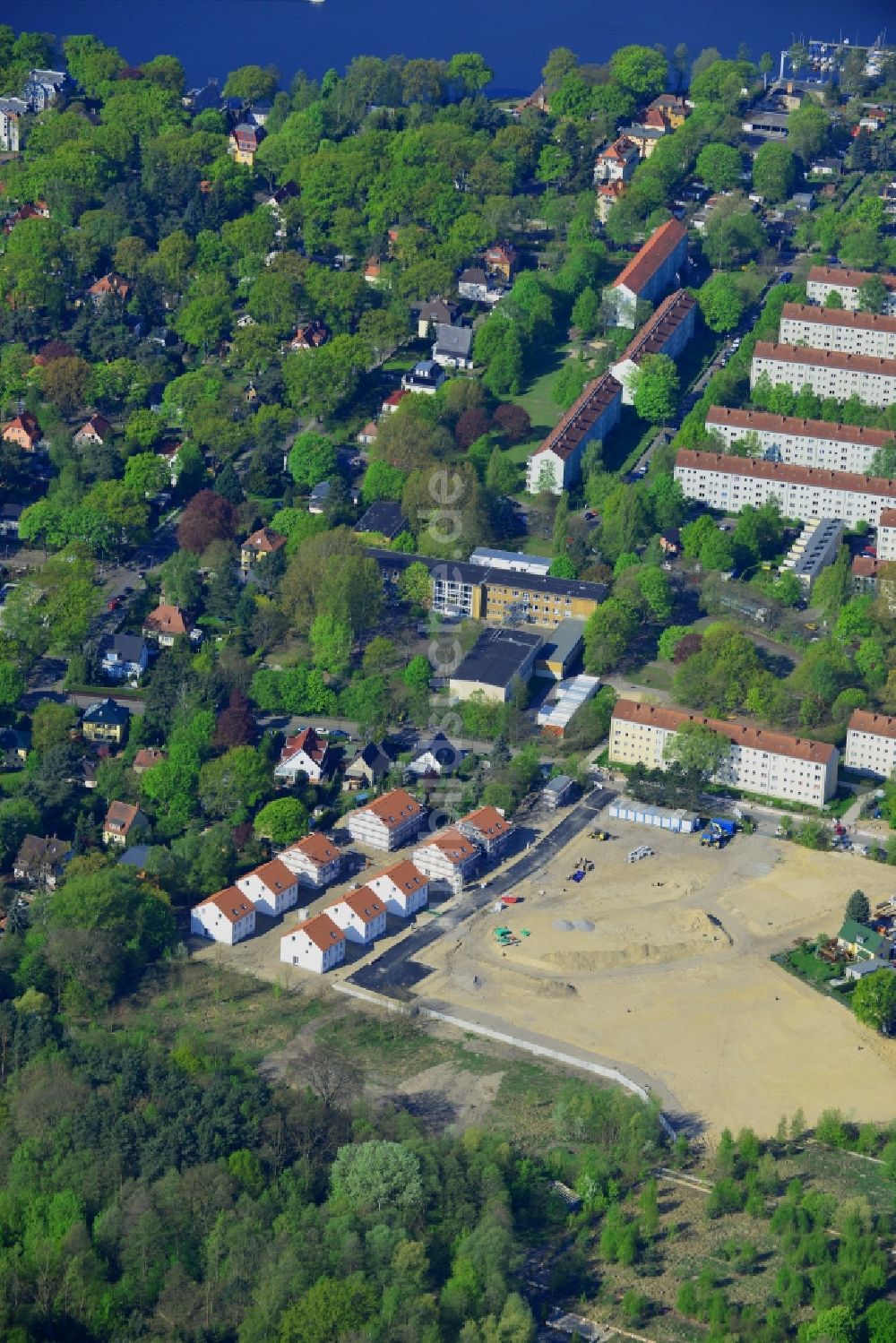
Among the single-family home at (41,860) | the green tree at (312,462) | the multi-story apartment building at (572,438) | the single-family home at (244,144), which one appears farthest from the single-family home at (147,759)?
the single-family home at (244,144)

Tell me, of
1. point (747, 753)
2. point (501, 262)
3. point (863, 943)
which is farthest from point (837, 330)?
point (863, 943)

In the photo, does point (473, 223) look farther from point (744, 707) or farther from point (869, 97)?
point (744, 707)

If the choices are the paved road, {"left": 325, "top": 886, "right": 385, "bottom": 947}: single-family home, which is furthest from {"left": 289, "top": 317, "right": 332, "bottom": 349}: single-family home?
{"left": 325, "top": 886, "right": 385, "bottom": 947}: single-family home

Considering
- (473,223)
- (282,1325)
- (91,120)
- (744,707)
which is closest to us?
(282,1325)

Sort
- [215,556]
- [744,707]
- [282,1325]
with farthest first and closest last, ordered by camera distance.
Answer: [215,556]
[744,707]
[282,1325]

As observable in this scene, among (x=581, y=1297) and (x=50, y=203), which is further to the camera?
(x=50, y=203)

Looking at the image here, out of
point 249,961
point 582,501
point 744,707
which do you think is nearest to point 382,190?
point 582,501
